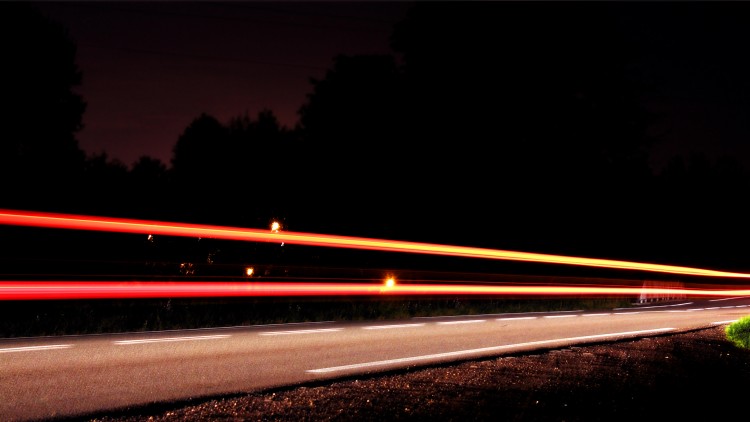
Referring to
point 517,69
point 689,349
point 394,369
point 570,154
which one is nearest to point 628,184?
point 570,154

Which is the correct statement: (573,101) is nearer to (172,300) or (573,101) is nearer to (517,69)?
(517,69)

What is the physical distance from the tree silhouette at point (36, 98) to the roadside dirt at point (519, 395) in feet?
86.0

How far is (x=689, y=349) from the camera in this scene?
46.8ft

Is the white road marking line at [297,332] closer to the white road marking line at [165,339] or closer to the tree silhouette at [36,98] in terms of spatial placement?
the white road marking line at [165,339]

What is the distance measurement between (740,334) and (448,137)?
99.5 feet

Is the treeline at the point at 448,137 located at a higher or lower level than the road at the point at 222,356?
higher

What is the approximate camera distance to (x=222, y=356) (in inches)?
434

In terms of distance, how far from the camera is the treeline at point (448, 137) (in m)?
41.2

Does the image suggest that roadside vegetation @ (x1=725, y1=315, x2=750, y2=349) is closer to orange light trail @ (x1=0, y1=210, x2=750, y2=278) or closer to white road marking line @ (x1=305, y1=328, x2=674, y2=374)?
white road marking line @ (x1=305, y1=328, x2=674, y2=374)

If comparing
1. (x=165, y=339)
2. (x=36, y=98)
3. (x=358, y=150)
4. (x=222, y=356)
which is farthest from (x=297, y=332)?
(x=358, y=150)

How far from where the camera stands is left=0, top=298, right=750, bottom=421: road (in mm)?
8156

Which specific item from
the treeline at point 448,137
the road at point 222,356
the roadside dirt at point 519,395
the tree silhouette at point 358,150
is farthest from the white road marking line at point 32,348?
the tree silhouette at point 358,150

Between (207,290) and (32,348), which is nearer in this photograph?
(32,348)

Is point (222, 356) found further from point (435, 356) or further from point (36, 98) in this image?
point (36, 98)
